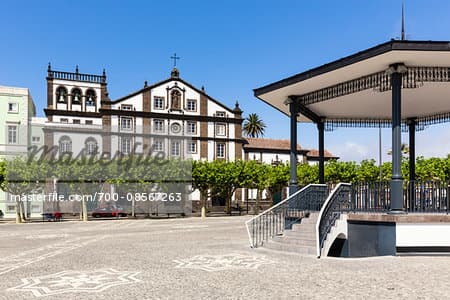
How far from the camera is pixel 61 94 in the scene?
52.1 meters

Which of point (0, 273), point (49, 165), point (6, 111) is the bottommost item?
point (0, 273)

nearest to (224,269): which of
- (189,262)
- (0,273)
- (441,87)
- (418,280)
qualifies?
(189,262)

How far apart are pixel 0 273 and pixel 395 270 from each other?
8.31m

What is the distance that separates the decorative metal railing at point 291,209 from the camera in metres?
12.8

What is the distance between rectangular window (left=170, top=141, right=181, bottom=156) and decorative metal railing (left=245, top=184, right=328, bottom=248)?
3882 cm

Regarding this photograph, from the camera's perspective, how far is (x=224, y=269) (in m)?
9.08

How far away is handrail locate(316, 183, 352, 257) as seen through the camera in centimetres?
1074

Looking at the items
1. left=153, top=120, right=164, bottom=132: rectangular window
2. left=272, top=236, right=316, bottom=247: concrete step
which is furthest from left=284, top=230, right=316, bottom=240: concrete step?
left=153, top=120, right=164, bottom=132: rectangular window

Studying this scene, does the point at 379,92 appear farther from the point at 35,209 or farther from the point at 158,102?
the point at 35,209

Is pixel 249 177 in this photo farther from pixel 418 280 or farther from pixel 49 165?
pixel 418 280

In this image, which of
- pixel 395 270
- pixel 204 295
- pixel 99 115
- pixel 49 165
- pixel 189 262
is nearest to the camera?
pixel 204 295

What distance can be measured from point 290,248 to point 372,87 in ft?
16.1

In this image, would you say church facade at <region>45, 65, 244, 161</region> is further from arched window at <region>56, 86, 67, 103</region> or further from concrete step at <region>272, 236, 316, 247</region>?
concrete step at <region>272, 236, 316, 247</region>

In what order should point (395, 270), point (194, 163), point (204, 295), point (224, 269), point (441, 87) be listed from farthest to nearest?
1. point (194, 163)
2. point (441, 87)
3. point (224, 269)
4. point (395, 270)
5. point (204, 295)
